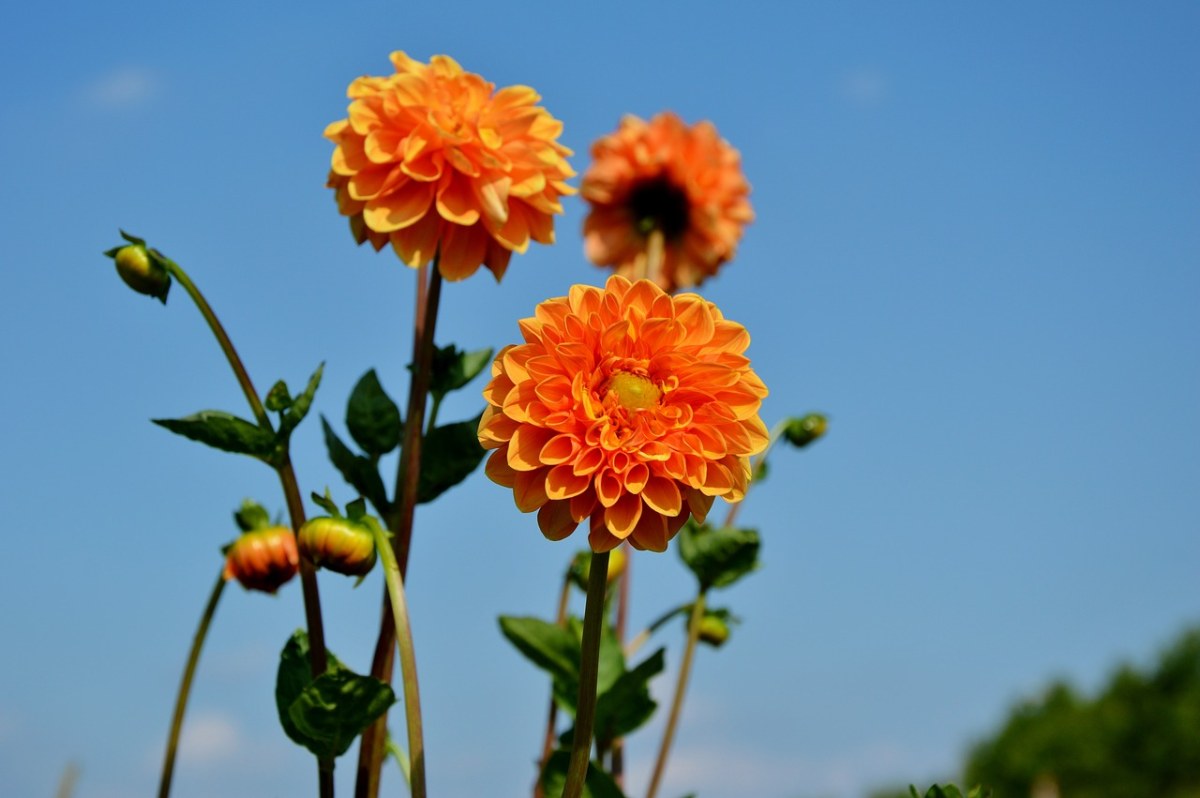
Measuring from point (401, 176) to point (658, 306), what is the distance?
0.53 m

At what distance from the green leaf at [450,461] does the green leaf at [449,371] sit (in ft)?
0.30

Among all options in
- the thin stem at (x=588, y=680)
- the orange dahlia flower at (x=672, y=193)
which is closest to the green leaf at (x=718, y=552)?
the thin stem at (x=588, y=680)

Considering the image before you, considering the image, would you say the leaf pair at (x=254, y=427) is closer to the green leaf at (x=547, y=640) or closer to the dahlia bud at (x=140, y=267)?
the dahlia bud at (x=140, y=267)

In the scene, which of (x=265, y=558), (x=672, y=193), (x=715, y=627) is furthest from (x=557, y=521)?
(x=672, y=193)

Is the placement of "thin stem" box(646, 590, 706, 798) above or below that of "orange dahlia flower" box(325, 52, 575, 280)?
below

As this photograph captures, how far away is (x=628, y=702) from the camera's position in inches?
63.9

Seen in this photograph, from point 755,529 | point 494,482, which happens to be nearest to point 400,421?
point 494,482

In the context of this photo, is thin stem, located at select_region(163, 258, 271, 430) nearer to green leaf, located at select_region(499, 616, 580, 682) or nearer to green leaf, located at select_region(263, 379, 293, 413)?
green leaf, located at select_region(263, 379, 293, 413)

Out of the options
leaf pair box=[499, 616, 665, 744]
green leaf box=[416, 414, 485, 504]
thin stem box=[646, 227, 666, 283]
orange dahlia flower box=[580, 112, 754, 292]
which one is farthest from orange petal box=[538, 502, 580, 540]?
orange dahlia flower box=[580, 112, 754, 292]

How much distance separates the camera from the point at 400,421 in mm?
1434

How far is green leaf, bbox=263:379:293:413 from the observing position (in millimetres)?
1313

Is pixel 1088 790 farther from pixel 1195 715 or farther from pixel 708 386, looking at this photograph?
pixel 708 386

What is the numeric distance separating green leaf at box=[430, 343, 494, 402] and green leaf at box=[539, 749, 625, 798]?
18.1 inches

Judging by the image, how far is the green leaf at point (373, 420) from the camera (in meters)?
1.42
